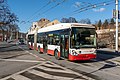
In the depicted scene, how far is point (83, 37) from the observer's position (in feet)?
53.1

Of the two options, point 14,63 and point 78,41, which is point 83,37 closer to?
point 78,41

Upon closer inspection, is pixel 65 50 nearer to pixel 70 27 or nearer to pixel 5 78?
pixel 70 27

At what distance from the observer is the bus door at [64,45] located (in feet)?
55.2

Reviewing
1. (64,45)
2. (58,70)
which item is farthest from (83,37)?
(58,70)

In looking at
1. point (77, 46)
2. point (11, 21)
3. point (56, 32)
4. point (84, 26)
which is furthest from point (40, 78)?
point (11, 21)

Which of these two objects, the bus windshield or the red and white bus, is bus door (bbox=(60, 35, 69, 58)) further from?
the bus windshield

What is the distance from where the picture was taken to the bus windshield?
52.6ft

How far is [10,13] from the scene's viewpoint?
132 feet

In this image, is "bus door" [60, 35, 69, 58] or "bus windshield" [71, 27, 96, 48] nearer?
"bus windshield" [71, 27, 96, 48]

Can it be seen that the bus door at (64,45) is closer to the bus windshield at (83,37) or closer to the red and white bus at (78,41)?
the red and white bus at (78,41)

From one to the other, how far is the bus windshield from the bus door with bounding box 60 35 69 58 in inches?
32.0

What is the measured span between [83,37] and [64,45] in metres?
1.87

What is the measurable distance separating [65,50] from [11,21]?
2499 centimetres

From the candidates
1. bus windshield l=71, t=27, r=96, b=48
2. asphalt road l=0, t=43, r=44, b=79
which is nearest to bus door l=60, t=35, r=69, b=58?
bus windshield l=71, t=27, r=96, b=48
